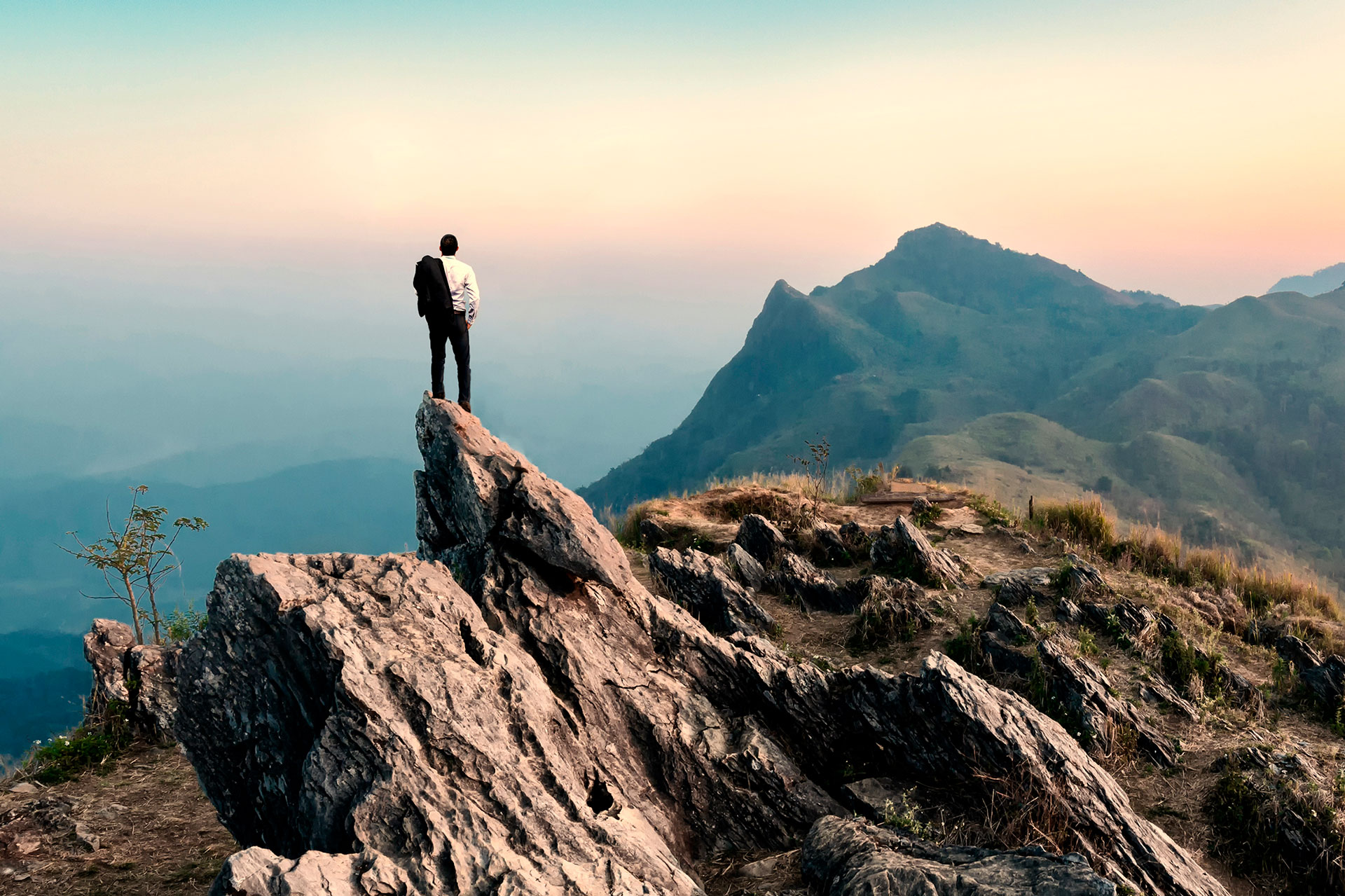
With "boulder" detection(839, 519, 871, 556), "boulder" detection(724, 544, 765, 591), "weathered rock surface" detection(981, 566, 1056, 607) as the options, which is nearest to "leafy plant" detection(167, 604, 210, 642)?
"boulder" detection(724, 544, 765, 591)

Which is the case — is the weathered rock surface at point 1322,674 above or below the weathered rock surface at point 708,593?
below

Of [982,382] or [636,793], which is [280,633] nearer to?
[636,793]

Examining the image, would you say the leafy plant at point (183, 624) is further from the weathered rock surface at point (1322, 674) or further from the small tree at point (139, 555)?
the weathered rock surface at point (1322, 674)

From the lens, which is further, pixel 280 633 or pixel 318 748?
pixel 280 633

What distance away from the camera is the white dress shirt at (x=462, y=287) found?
10914mm

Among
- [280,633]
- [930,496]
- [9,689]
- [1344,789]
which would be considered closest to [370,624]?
[280,633]

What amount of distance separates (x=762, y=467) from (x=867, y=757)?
134821 millimetres

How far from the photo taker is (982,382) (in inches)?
7392

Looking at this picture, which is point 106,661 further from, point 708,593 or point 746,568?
point 746,568

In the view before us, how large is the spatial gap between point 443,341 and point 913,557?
38.4ft

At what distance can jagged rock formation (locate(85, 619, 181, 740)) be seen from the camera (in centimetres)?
1253

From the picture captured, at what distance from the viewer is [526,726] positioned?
741cm

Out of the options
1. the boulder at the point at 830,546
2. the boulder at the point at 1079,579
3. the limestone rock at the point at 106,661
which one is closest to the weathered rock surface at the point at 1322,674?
the boulder at the point at 1079,579

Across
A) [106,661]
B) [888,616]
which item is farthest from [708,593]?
[106,661]
